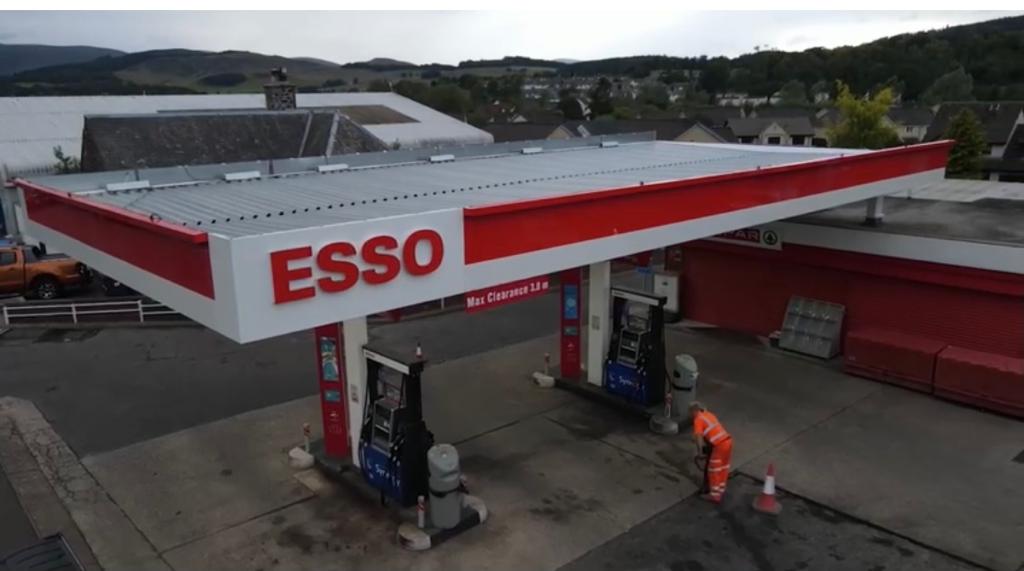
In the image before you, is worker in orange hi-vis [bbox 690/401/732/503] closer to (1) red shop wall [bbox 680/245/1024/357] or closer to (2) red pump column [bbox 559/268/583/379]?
(2) red pump column [bbox 559/268/583/379]

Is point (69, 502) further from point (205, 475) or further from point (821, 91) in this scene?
point (821, 91)

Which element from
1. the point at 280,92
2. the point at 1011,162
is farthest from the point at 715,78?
the point at 280,92

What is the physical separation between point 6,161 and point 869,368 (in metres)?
36.7

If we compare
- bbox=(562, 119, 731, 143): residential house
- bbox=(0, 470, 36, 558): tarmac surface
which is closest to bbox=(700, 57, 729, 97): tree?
bbox=(562, 119, 731, 143): residential house

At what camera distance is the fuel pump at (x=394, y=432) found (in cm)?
869

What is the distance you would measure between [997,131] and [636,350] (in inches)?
2124

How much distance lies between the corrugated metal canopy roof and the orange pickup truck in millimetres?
11795

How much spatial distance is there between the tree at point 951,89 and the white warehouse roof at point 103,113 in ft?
245

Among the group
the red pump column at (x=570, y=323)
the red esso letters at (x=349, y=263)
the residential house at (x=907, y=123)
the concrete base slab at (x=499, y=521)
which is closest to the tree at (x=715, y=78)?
the residential house at (x=907, y=123)

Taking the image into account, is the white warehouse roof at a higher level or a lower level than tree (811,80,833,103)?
lower

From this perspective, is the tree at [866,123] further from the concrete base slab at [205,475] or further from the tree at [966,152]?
the concrete base slab at [205,475]

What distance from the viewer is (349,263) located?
654 centimetres

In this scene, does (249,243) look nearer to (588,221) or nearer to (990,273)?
(588,221)

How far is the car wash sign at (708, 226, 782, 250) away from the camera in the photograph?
49.9 feet
